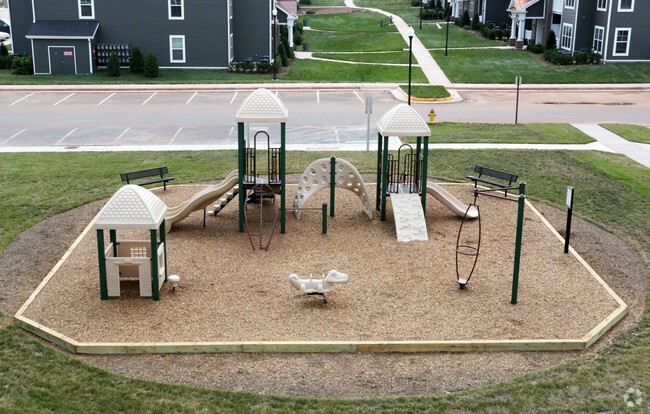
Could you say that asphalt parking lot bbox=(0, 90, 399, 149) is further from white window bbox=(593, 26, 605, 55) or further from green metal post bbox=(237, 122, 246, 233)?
white window bbox=(593, 26, 605, 55)

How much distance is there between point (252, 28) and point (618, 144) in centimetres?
2839

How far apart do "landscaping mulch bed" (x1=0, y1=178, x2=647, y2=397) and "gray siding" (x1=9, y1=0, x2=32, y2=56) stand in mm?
36220

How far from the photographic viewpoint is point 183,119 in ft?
108

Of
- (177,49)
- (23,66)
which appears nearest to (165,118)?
(177,49)

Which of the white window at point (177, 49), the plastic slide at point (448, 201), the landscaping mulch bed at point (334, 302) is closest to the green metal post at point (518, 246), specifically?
the landscaping mulch bed at point (334, 302)

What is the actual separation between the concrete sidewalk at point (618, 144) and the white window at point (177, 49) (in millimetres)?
26541

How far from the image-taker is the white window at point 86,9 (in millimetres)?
46656

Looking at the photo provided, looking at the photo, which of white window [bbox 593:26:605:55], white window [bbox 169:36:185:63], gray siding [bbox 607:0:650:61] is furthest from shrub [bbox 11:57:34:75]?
gray siding [bbox 607:0:650:61]

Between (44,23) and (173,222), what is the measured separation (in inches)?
1339

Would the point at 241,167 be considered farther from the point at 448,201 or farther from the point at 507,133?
the point at 507,133

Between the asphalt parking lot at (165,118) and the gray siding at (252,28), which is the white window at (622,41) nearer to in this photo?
the asphalt parking lot at (165,118)

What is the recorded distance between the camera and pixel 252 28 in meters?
49.3

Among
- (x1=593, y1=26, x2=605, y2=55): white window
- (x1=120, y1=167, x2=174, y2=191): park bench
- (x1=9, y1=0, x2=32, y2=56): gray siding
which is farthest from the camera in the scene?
(x1=9, y1=0, x2=32, y2=56): gray siding

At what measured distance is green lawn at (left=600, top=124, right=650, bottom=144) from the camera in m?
28.4
